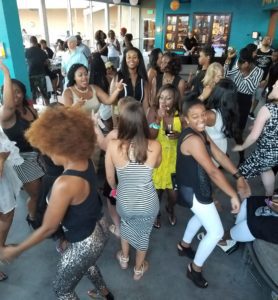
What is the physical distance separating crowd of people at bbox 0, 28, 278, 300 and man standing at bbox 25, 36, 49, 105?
3419 millimetres

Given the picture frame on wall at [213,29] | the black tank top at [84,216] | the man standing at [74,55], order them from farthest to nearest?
1. the picture frame on wall at [213,29]
2. the man standing at [74,55]
3. the black tank top at [84,216]

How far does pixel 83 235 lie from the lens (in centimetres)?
148

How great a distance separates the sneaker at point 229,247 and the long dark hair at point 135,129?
1406 mm

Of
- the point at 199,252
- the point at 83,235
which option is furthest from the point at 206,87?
the point at 83,235

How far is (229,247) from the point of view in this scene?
251cm

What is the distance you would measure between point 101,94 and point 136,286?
6.35 ft

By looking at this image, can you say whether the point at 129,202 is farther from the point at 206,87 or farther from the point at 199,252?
the point at 206,87

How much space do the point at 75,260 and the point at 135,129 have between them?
845 mm

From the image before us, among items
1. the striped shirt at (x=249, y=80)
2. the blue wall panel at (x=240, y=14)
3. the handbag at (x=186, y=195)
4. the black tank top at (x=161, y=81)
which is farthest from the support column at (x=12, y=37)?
the blue wall panel at (x=240, y=14)

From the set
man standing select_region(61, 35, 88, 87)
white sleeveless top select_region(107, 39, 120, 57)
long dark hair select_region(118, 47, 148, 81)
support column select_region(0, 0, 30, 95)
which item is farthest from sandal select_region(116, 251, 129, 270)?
white sleeveless top select_region(107, 39, 120, 57)

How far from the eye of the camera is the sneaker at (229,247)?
2.49 meters

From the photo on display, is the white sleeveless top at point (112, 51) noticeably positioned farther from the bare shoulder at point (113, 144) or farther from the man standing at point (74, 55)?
the bare shoulder at point (113, 144)

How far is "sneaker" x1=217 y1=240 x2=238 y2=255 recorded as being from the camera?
8.18 feet

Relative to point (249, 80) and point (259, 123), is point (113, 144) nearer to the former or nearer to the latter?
point (259, 123)
